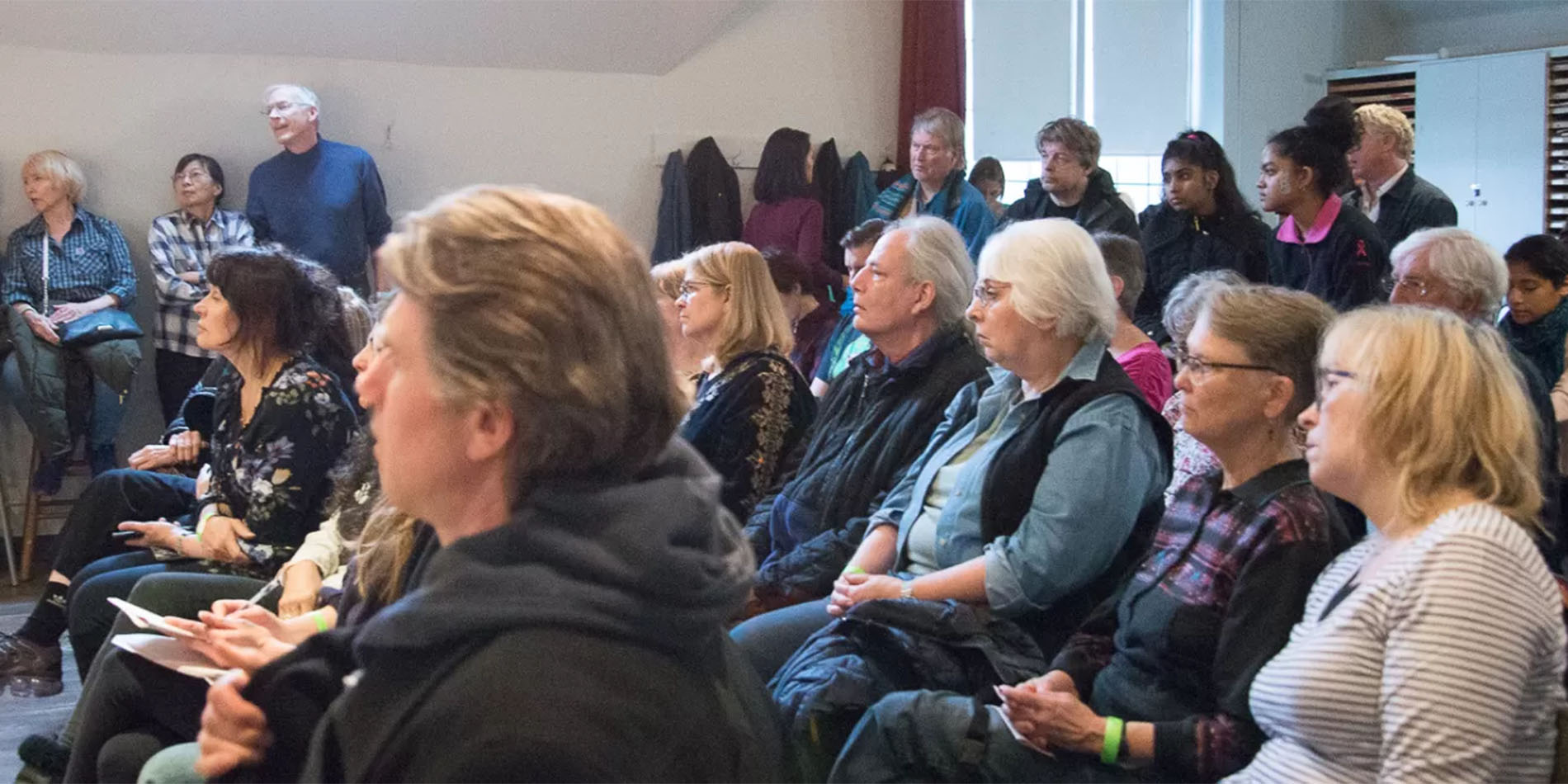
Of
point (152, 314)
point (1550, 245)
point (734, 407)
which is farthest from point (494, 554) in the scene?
point (152, 314)

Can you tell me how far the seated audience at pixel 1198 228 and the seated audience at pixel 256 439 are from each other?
93.1 inches

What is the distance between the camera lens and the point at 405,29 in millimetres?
5910

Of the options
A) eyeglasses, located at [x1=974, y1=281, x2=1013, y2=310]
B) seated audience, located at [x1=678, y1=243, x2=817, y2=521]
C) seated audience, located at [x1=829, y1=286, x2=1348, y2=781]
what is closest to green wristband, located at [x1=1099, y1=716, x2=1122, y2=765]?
seated audience, located at [x1=829, y1=286, x2=1348, y2=781]

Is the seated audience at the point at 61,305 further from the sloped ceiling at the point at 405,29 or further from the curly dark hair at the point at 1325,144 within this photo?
the curly dark hair at the point at 1325,144

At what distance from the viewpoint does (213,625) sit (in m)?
1.87

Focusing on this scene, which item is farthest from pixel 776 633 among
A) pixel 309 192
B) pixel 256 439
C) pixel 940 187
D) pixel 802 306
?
pixel 309 192

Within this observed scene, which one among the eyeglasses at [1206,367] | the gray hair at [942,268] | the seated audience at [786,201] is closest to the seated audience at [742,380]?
the gray hair at [942,268]

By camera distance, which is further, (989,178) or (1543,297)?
(989,178)

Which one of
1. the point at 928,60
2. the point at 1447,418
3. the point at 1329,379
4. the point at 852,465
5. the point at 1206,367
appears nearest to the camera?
the point at 1447,418

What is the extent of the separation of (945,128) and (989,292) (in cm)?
259

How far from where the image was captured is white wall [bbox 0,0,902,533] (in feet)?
Result: 18.1

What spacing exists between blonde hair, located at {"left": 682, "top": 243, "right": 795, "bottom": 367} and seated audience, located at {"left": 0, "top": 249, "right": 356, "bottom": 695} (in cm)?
79

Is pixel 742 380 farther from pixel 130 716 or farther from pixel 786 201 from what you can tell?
pixel 786 201

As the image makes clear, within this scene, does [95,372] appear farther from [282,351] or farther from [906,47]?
[906,47]
